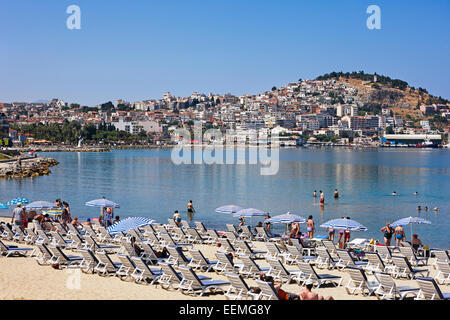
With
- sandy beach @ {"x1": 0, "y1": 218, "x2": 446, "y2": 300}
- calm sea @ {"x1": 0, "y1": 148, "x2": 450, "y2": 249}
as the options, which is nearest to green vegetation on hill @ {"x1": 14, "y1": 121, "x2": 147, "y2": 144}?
calm sea @ {"x1": 0, "y1": 148, "x2": 450, "y2": 249}

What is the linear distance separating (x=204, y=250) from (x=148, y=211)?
12.3 meters

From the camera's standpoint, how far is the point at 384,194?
117 ft

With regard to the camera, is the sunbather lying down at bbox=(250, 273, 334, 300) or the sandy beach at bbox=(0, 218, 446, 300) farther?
the sandy beach at bbox=(0, 218, 446, 300)

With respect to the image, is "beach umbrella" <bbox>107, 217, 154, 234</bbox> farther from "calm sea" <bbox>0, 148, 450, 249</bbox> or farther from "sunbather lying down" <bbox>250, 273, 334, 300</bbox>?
"calm sea" <bbox>0, 148, 450, 249</bbox>

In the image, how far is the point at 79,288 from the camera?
9.52 metres

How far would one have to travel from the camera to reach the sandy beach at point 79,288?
9078 millimetres

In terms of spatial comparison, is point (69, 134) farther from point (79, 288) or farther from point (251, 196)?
point (79, 288)

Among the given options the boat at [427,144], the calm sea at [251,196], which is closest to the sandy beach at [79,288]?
the calm sea at [251,196]

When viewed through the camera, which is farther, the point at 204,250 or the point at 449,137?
the point at 449,137

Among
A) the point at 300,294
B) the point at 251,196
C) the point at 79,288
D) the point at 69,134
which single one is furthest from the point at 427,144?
the point at 300,294

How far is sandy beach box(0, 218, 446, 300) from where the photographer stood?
357 inches

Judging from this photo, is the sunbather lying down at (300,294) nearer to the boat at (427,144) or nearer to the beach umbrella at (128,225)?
the beach umbrella at (128,225)
